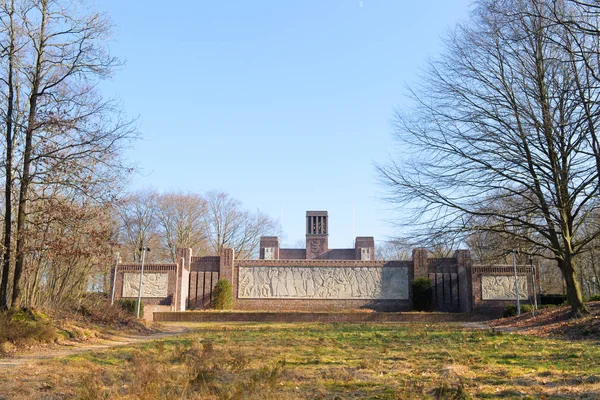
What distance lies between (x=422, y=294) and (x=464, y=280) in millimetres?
2895

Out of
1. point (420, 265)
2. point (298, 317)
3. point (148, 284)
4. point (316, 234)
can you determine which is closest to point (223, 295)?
point (148, 284)

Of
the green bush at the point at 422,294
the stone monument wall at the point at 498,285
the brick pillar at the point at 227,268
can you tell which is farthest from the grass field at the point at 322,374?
the brick pillar at the point at 227,268

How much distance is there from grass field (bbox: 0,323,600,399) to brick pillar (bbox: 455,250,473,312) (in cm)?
2479

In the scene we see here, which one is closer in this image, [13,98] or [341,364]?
[341,364]

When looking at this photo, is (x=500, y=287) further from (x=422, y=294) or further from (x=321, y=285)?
(x=321, y=285)

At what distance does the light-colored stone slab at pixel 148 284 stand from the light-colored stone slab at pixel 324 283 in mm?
5146

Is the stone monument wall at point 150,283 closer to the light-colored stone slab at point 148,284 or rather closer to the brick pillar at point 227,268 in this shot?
the light-colored stone slab at point 148,284

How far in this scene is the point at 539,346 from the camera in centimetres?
1134

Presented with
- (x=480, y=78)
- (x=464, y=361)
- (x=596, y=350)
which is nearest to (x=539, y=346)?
(x=596, y=350)

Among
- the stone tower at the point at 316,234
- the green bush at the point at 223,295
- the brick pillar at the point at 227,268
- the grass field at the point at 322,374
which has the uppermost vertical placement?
the stone tower at the point at 316,234

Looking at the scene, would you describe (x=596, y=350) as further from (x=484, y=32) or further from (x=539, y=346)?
(x=484, y=32)

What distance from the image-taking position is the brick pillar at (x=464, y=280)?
35.2m

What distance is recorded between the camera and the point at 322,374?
750 centimetres

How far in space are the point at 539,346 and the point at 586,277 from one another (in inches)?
1491
